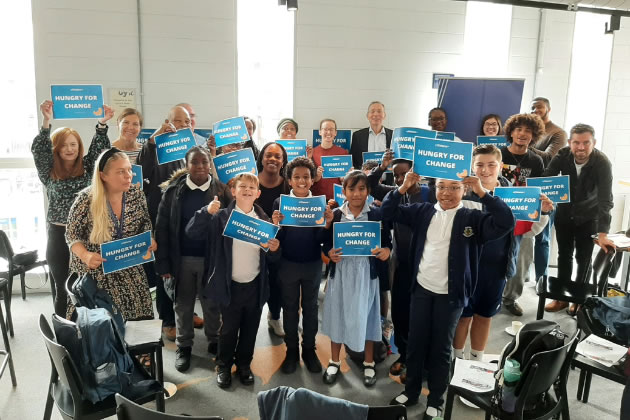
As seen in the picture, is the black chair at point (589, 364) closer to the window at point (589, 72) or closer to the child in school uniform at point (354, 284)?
the child in school uniform at point (354, 284)

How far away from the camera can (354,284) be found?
123 inches

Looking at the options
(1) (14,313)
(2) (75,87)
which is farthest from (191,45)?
(1) (14,313)

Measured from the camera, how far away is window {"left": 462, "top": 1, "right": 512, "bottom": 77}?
6.15 meters

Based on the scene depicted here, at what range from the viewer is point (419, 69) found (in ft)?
19.6

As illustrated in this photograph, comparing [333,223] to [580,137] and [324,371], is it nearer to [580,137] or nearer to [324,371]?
[324,371]

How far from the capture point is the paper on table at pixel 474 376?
7.79 feet

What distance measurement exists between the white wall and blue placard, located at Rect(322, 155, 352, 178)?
1875mm

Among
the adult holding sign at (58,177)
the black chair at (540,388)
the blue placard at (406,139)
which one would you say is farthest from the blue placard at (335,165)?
the black chair at (540,388)

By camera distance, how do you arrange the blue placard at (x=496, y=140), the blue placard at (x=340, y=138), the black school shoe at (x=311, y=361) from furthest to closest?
the blue placard at (x=340, y=138), the blue placard at (x=496, y=140), the black school shoe at (x=311, y=361)

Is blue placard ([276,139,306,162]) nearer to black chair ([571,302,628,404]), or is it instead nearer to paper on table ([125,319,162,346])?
paper on table ([125,319,162,346])

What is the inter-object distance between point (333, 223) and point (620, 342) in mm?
1786

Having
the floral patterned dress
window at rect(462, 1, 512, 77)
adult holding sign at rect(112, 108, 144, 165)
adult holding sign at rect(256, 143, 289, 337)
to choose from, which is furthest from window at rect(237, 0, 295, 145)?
the floral patterned dress

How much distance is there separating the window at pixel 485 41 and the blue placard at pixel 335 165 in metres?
2.94

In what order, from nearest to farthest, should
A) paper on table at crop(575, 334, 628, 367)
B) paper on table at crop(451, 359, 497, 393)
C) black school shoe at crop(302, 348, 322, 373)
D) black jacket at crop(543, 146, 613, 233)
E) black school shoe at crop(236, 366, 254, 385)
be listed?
paper on table at crop(451, 359, 497, 393)
paper on table at crop(575, 334, 628, 367)
black school shoe at crop(236, 366, 254, 385)
black school shoe at crop(302, 348, 322, 373)
black jacket at crop(543, 146, 613, 233)
